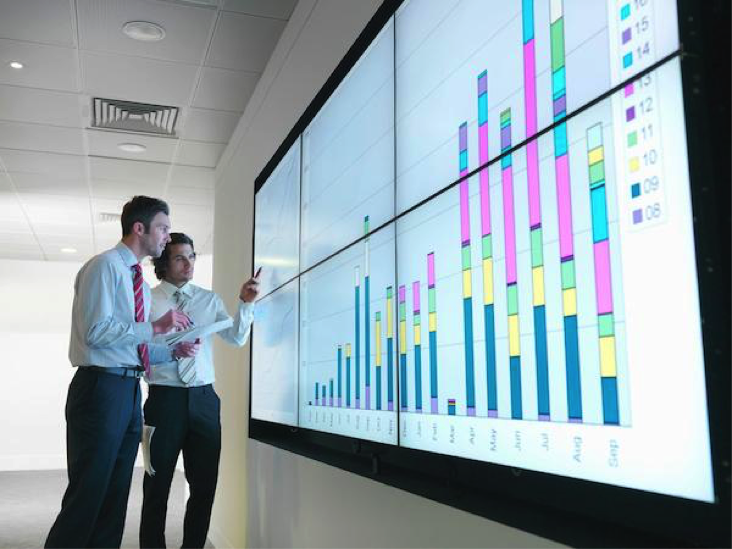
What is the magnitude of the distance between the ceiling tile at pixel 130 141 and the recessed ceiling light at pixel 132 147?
24 millimetres

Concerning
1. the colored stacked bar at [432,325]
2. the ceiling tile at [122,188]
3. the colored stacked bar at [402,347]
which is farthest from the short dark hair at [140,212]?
the ceiling tile at [122,188]

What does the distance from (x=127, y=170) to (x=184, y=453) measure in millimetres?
2666

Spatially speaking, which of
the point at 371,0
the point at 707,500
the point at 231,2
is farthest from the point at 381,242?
the point at 231,2

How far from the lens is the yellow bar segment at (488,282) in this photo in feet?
4.00

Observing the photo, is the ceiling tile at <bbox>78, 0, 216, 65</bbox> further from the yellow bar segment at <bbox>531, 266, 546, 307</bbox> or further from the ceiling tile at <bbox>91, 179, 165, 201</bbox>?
the yellow bar segment at <bbox>531, 266, 546, 307</bbox>

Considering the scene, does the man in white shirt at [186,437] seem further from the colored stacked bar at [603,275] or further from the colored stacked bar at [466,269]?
the colored stacked bar at [603,275]

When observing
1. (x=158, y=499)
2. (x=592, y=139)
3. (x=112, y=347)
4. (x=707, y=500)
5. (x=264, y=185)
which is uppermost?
(x=264, y=185)

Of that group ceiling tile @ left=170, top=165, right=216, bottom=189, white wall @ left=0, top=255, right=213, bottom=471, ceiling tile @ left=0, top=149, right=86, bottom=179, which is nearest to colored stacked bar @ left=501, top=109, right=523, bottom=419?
ceiling tile @ left=170, top=165, right=216, bottom=189

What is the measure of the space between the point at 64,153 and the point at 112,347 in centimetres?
268

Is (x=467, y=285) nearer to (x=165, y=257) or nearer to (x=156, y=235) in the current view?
(x=156, y=235)

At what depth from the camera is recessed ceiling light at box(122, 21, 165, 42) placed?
2.93m

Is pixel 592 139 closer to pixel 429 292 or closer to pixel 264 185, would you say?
pixel 429 292

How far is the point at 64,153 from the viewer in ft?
14.8

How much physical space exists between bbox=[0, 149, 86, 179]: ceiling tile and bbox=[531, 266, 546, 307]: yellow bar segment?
416 centimetres
